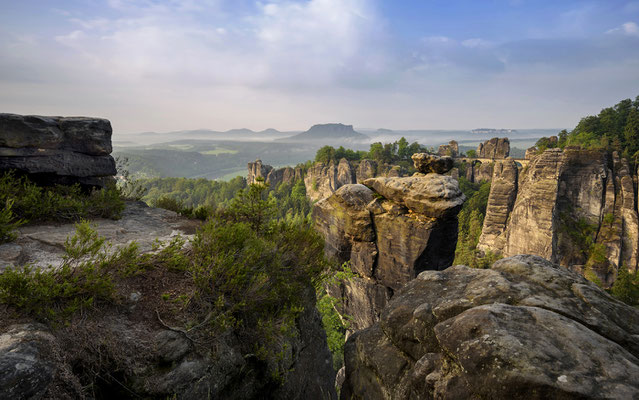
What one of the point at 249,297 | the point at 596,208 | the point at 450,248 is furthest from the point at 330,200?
the point at 596,208

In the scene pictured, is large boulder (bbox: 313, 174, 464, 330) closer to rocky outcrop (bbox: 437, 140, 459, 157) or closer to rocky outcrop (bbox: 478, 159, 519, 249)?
rocky outcrop (bbox: 478, 159, 519, 249)

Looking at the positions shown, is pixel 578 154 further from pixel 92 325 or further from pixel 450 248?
pixel 92 325

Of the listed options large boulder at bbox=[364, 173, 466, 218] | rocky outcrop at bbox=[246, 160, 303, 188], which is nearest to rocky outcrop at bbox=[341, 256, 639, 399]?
large boulder at bbox=[364, 173, 466, 218]

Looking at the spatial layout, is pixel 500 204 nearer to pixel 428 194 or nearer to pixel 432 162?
pixel 432 162

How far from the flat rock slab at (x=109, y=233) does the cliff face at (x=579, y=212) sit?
46.1 m

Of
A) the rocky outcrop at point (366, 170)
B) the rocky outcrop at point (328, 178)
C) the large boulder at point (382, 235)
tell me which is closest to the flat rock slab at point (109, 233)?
the large boulder at point (382, 235)

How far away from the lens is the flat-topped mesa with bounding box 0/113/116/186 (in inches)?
261

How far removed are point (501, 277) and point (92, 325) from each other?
236 inches

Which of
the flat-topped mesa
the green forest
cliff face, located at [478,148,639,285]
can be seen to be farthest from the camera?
the green forest

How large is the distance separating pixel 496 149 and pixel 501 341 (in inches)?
3483

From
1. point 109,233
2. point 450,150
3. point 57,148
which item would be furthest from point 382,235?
point 450,150

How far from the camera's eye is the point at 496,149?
75.4m

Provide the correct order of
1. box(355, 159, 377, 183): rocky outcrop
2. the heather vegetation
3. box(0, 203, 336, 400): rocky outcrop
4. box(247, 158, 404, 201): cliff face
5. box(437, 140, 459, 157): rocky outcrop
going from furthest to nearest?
box(437, 140, 459, 157): rocky outcrop, box(355, 159, 377, 183): rocky outcrop, box(247, 158, 404, 201): cliff face, the heather vegetation, box(0, 203, 336, 400): rocky outcrop

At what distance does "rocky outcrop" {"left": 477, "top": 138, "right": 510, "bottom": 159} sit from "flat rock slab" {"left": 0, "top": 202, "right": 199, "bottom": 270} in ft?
285
